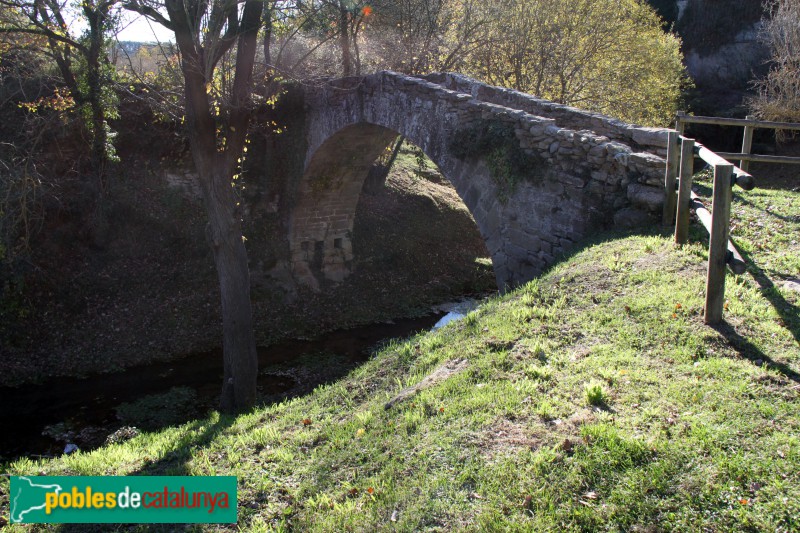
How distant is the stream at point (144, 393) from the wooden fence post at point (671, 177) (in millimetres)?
6472

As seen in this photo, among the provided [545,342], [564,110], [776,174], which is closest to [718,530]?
[545,342]

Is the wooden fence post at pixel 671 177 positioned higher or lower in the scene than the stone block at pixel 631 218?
higher

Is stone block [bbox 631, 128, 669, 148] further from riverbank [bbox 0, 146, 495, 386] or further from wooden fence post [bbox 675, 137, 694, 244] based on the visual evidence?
riverbank [bbox 0, 146, 495, 386]

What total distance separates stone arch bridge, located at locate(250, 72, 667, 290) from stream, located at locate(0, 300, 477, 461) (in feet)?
14.6

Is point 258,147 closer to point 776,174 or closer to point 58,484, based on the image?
point 58,484

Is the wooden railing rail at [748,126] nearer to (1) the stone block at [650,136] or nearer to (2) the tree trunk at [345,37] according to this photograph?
(1) the stone block at [650,136]

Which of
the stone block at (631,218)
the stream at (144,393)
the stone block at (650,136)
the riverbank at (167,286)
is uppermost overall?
the stone block at (650,136)

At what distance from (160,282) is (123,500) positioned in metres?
10.4

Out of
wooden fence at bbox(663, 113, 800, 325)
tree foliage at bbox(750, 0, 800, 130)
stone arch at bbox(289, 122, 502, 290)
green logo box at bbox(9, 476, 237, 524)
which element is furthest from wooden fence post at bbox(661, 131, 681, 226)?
tree foliage at bbox(750, 0, 800, 130)

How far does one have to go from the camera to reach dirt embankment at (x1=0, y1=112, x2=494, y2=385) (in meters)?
12.2

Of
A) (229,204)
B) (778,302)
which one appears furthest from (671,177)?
(229,204)

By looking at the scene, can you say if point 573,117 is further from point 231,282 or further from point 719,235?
point 231,282

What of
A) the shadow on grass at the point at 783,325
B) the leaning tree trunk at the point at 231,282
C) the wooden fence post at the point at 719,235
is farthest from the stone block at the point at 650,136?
the leaning tree trunk at the point at 231,282

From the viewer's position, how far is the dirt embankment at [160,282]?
12172 millimetres
